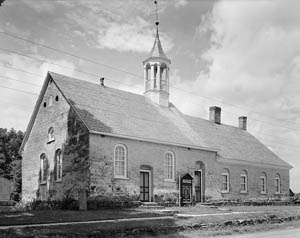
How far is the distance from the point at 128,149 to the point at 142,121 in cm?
362

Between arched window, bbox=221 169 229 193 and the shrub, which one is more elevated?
arched window, bbox=221 169 229 193

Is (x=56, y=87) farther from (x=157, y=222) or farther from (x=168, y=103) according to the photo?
(x=157, y=222)

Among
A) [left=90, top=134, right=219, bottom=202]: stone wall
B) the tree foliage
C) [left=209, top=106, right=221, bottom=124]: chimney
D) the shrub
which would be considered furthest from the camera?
the tree foliage

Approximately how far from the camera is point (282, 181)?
42.9 m

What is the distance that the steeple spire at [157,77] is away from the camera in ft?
116

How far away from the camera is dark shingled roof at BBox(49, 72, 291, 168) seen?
2734cm

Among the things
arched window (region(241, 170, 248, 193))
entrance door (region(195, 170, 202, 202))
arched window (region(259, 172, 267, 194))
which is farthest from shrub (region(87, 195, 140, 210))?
arched window (region(259, 172, 267, 194))

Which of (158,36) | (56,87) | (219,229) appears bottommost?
(219,229)

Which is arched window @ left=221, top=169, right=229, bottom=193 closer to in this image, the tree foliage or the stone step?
the stone step

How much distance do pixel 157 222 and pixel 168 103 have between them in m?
20.1

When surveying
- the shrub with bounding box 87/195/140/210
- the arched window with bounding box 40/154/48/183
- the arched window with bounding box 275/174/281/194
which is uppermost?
the arched window with bounding box 40/154/48/183

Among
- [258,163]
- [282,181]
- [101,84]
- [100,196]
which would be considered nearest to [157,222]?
[100,196]

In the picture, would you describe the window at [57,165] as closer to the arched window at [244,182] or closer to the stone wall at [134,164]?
the stone wall at [134,164]

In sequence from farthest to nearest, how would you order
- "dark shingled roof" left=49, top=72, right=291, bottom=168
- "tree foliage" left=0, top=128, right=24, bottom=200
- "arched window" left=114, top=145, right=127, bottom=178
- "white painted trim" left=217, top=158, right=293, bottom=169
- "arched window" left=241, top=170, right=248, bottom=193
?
"tree foliage" left=0, top=128, right=24, bottom=200
"arched window" left=241, top=170, right=248, bottom=193
"white painted trim" left=217, top=158, right=293, bottom=169
"dark shingled roof" left=49, top=72, right=291, bottom=168
"arched window" left=114, top=145, right=127, bottom=178
